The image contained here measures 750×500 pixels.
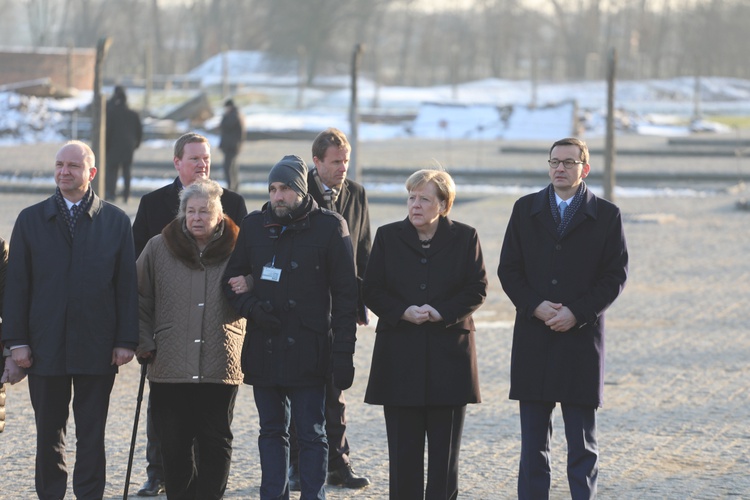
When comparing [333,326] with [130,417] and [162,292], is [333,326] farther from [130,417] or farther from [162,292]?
[130,417]

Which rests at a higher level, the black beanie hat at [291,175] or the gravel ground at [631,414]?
the black beanie hat at [291,175]

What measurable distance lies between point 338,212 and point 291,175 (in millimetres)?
909

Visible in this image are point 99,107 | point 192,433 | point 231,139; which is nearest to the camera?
point 192,433

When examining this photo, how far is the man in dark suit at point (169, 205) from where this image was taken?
656cm

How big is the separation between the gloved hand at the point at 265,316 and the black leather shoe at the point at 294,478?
3.80ft

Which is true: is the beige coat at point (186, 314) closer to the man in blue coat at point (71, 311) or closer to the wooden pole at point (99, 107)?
the man in blue coat at point (71, 311)

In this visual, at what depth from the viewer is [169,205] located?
22.2 feet

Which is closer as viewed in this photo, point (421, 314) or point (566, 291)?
point (421, 314)

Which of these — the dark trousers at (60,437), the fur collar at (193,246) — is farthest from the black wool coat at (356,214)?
the dark trousers at (60,437)

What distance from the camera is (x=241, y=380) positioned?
6.18 meters

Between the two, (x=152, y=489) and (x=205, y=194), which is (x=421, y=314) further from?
(x=152, y=489)

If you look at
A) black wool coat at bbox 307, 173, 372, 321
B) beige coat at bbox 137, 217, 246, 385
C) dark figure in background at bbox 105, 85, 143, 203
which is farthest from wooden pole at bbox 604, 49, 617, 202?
beige coat at bbox 137, 217, 246, 385

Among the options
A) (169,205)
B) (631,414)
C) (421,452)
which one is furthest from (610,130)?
(421,452)

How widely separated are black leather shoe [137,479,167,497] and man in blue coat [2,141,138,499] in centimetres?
56
